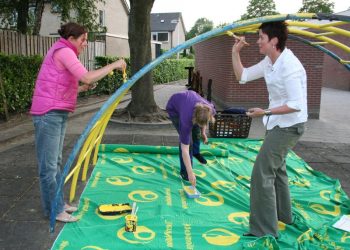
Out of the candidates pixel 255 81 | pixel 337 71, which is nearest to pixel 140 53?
pixel 255 81

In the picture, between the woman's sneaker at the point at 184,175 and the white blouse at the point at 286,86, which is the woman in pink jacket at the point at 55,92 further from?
the woman's sneaker at the point at 184,175

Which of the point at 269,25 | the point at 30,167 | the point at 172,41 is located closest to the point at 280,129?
the point at 269,25

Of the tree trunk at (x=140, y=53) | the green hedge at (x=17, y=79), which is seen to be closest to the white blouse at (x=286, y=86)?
the tree trunk at (x=140, y=53)

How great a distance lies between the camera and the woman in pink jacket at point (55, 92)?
3395mm

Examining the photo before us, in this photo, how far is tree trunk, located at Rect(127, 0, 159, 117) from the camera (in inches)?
372

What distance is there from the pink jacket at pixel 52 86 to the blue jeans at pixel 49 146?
0.24ft

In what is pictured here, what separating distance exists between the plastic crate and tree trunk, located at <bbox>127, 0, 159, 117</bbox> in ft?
7.70

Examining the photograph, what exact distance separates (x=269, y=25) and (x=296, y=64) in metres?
0.44

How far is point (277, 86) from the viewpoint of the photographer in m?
3.39

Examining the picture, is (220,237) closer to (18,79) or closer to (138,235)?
(138,235)

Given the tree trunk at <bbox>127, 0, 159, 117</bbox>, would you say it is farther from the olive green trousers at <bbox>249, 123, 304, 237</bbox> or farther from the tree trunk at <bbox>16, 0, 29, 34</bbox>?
the olive green trousers at <bbox>249, 123, 304, 237</bbox>

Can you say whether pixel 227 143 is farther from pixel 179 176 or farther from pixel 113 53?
pixel 113 53

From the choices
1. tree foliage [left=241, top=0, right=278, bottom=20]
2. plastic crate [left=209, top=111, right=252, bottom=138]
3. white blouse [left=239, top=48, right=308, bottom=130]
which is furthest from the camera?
tree foliage [left=241, top=0, right=278, bottom=20]

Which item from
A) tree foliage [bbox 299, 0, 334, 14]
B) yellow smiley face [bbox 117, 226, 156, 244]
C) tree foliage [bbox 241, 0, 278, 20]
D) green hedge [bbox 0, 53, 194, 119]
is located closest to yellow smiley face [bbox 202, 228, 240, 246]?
yellow smiley face [bbox 117, 226, 156, 244]
